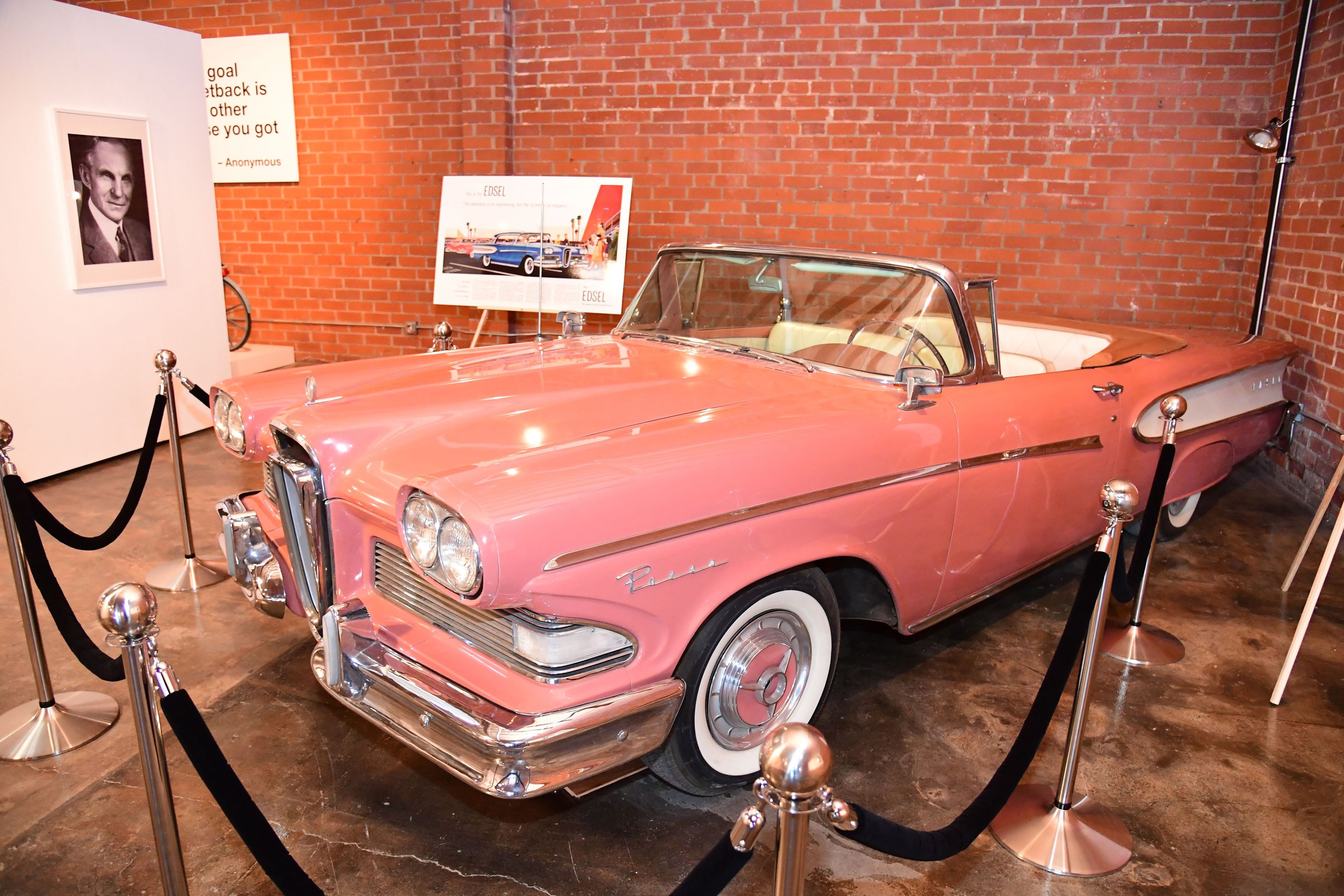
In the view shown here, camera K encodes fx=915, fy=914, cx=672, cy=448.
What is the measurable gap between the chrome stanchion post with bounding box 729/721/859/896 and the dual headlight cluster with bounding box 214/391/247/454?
2303 mm

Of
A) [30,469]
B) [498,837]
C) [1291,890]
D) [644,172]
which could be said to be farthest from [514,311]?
[1291,890]

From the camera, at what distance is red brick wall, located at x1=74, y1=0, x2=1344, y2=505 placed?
596cm

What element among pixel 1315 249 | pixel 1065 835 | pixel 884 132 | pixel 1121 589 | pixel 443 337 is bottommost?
pixel 1065 835

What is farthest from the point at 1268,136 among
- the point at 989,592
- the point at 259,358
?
the point at 259,358

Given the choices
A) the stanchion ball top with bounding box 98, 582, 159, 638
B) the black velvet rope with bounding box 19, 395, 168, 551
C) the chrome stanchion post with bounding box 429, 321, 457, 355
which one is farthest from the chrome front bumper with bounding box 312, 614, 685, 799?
the chrome stanchion post with bounding box 429, 321, 457, 355

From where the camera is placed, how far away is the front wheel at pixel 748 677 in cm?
232

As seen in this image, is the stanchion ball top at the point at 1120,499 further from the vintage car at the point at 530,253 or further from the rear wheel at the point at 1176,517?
the vintage car at the point at 530,253

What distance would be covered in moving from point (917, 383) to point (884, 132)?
14.6 ft

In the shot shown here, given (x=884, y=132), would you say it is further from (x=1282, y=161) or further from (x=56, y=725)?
(x=56, y=725)

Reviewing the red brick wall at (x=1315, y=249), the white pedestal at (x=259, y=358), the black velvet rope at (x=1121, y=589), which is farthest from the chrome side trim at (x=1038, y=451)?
the white pedestal at (x=259, y=358)

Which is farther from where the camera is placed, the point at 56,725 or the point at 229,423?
the point at 229,423

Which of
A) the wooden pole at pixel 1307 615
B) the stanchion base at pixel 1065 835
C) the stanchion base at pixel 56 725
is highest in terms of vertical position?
the wooden pole at pixel 1307 615

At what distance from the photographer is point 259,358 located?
7.87 meters

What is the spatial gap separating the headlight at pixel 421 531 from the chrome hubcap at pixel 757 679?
2.66ft
